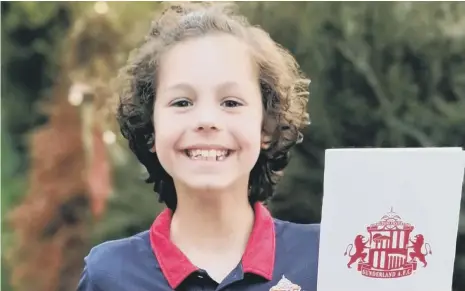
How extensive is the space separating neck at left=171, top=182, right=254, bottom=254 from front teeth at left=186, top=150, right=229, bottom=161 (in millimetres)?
82

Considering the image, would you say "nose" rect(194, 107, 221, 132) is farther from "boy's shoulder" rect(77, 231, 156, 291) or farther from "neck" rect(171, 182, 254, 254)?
"boy's shoulder" rect(77, 231, 156, 291)

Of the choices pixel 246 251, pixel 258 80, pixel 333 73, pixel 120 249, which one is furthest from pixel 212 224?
pixel 333 73

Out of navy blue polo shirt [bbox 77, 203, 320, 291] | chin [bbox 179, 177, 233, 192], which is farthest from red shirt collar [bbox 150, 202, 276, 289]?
chin [bbox 179, 177, 233, 192]

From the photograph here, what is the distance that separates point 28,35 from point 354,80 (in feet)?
2.22

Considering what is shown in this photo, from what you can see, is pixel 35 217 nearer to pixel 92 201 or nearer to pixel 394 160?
pixel 92 201

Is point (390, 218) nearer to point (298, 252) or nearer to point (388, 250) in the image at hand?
point (388, 250)

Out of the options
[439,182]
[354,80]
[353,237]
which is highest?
[354,80]

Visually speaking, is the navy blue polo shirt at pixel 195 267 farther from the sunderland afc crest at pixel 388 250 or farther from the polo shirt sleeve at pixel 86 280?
the sunderland afc crest at pixel 388 250

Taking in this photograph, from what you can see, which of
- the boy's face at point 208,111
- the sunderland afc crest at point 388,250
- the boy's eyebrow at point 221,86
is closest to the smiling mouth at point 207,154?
the boy's face at point 208,111

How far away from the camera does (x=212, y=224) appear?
1.21 m

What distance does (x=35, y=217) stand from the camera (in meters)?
1.30

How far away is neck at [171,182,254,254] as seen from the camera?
1.20 metres

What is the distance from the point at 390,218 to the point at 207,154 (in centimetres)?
35

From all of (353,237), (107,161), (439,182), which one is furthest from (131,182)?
(439,182)
